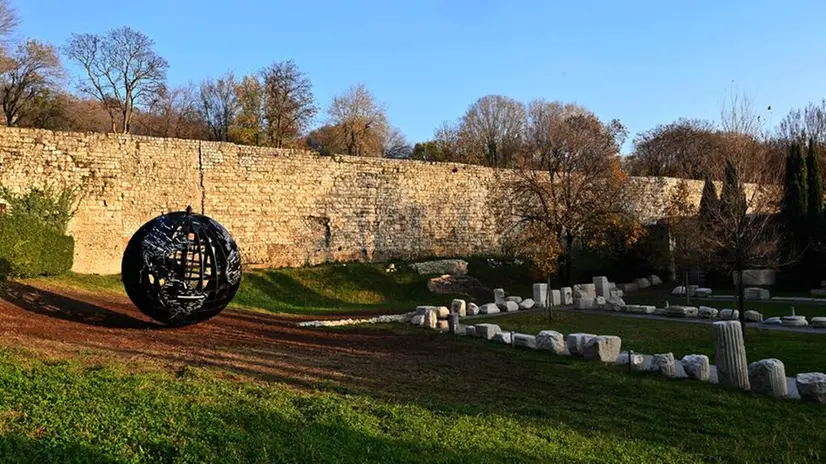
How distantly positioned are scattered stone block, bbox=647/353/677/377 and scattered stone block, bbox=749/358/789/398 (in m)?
1.08

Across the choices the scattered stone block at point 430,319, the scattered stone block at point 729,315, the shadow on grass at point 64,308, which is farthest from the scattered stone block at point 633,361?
the shadow on grass at point 64,308

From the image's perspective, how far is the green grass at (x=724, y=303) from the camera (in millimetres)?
15641

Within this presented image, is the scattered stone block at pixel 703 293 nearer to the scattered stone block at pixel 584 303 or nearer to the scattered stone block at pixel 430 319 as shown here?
the scattered stone block at pixel 584 303

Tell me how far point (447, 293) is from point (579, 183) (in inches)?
250

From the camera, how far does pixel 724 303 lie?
1817 centimetres

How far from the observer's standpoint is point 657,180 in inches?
1337

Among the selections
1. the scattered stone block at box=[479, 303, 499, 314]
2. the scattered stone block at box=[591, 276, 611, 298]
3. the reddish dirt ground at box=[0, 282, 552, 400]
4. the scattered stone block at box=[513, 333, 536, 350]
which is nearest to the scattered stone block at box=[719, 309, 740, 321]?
the scattered stone block at box=[591, 276, 611, 298]

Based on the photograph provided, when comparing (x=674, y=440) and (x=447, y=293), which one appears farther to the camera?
(x=447, y=293)

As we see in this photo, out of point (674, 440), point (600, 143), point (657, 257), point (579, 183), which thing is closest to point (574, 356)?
point (674, 440)

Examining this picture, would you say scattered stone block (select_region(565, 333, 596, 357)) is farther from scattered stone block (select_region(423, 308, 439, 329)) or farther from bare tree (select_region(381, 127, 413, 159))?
bare tree (select_region(381, 127, 413, 159))

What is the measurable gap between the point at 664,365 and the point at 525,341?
2821mm

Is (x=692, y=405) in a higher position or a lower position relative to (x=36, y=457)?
lower

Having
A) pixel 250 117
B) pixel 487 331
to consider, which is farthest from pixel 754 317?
pixel 250 117

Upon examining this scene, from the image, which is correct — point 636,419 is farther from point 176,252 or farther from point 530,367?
point 176,252
